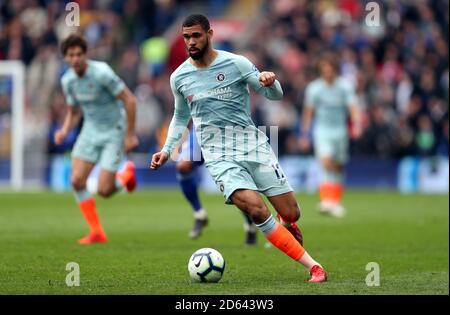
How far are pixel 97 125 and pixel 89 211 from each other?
112cm

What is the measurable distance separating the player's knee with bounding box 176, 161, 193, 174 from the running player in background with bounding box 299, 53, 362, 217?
203 inches

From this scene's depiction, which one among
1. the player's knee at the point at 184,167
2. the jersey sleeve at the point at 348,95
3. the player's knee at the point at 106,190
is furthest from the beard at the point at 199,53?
the jersey sleeve at the point at 348,95

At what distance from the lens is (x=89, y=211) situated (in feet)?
42.8

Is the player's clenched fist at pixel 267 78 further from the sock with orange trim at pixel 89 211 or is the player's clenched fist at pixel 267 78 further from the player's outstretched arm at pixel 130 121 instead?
the sock with orange trim at pixel 89 211

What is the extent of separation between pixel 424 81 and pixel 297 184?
3920mm

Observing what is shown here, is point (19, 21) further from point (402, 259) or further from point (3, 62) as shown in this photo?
point (402, 259)

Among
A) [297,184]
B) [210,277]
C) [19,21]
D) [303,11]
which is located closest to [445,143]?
[297,184]

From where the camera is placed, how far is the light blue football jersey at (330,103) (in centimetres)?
1833

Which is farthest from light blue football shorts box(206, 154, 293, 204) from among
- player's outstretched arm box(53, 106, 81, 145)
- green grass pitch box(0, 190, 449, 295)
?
player's outstretched arm box(53, 106, 81, 145)

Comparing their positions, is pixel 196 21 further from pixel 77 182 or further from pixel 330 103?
pixel 330 103

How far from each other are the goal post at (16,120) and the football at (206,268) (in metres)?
16.6

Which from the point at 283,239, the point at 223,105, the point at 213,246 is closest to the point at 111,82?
the point at 213,246

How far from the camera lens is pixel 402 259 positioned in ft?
36.4

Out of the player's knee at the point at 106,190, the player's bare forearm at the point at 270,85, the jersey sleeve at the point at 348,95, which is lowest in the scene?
the player's knee at the point at 106,190
